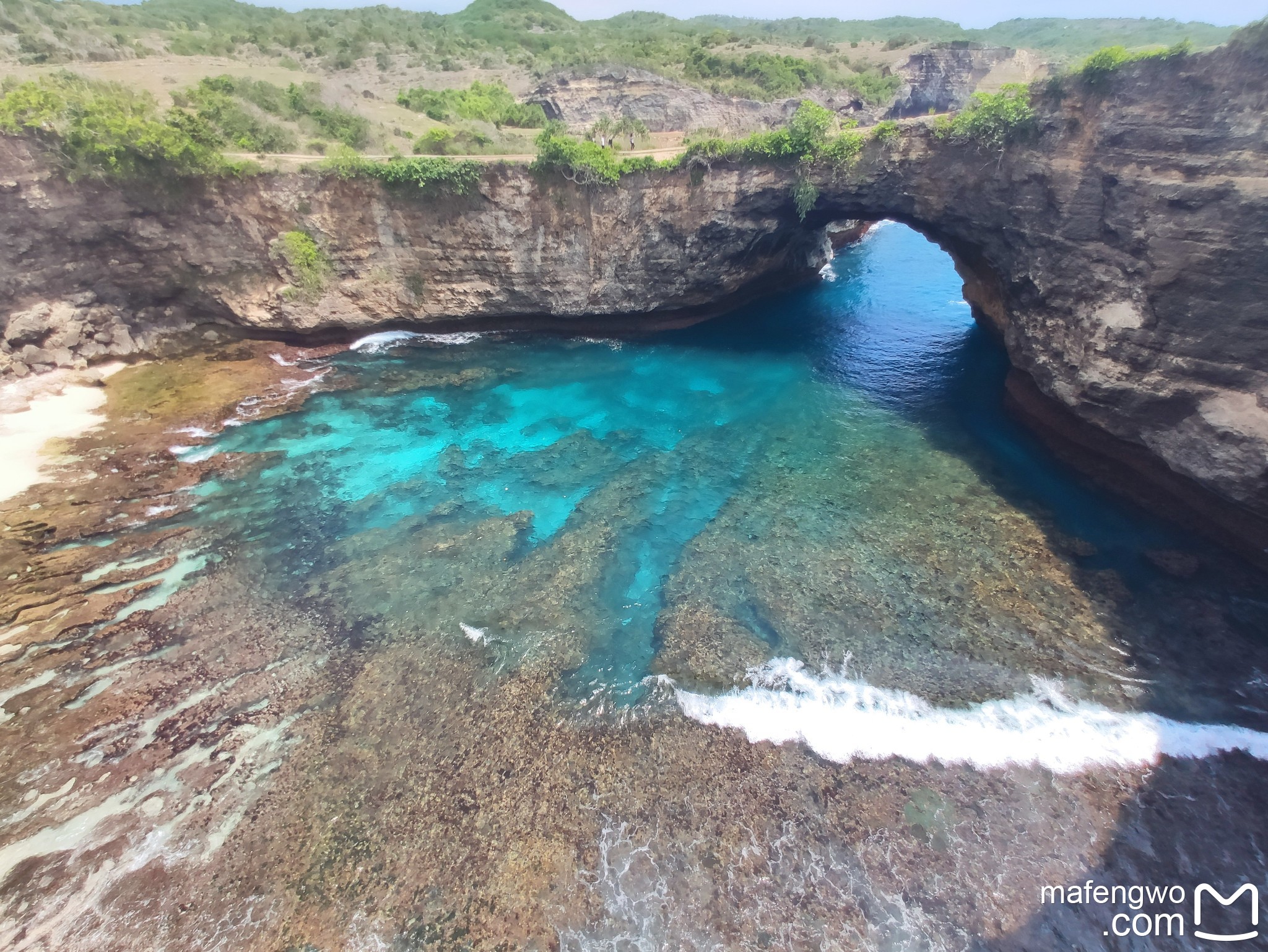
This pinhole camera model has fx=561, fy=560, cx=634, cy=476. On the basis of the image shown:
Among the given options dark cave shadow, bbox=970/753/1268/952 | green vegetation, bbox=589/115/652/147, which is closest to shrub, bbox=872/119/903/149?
green vegetation, bbox=589/115/652/147

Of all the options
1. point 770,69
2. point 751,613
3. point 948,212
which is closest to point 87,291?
point 751,613

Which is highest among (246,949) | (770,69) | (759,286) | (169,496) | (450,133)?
(770,69)

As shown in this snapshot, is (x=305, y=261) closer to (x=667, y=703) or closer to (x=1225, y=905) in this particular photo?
(x=667, y=703)

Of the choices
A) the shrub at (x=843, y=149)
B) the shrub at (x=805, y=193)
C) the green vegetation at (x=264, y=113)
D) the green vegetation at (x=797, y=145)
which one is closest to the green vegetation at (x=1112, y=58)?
the shrub at (x=843, y=149)

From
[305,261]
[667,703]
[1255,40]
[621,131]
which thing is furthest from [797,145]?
[667,703]

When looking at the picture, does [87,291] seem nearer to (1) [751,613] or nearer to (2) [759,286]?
(1) [751,613]
